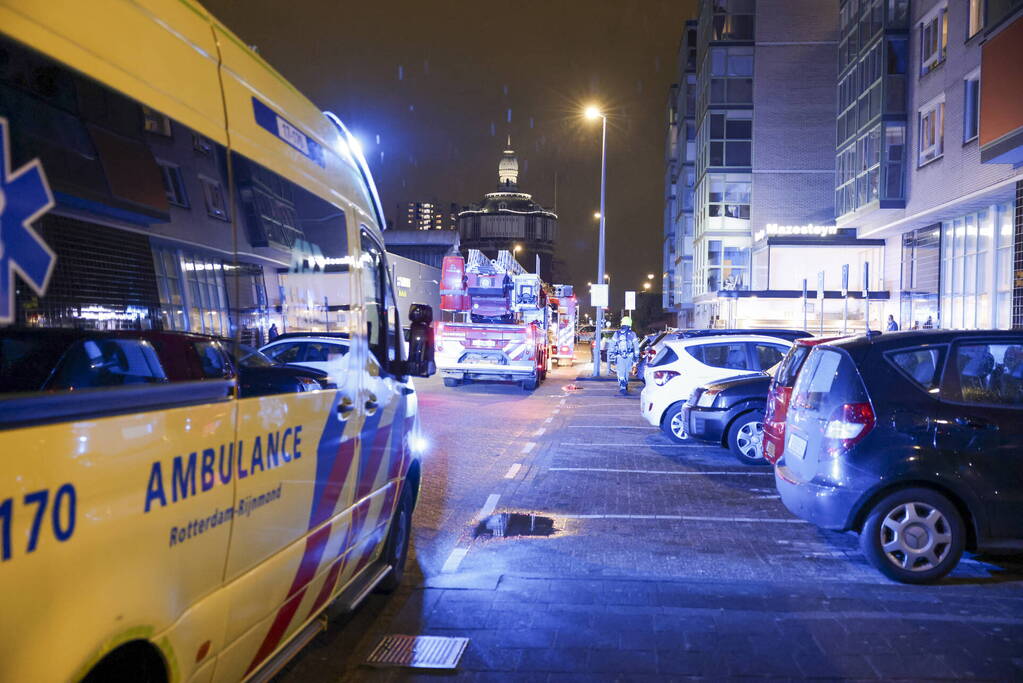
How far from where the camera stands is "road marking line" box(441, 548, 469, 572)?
20.6 ft

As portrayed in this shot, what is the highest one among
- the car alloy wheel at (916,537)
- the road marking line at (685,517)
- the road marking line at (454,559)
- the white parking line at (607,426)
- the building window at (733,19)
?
the building window at (733,19)

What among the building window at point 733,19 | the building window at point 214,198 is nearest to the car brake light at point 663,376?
the building window at point 214,198

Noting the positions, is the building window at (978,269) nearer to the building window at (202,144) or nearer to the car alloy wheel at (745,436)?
the car alloy wheel at (745,436)

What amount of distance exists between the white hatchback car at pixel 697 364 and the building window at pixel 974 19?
12.8m

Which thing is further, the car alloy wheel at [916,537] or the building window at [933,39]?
the building window at [933,39]

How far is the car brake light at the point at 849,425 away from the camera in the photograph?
5.88m

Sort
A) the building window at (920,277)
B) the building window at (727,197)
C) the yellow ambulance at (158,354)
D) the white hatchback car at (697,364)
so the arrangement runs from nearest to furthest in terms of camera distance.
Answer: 1. the yellow ambulance at (158,354)
2. the white hatchback car at (697,364)
3. the building window at (920,277)
4. the building window at (727,197)

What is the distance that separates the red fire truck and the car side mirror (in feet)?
53.6

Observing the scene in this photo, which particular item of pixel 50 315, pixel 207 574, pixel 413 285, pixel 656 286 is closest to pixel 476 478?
pixel 207 574

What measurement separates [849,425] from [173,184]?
4.85 m

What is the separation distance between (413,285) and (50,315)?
47.4m

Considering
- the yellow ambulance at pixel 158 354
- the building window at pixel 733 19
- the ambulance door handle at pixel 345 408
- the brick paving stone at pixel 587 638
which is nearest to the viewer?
the yellow ambulance at pixel 158 354

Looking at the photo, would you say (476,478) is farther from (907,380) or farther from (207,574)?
(207,574)

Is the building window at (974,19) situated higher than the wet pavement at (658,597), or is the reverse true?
the building window at (974,19)
